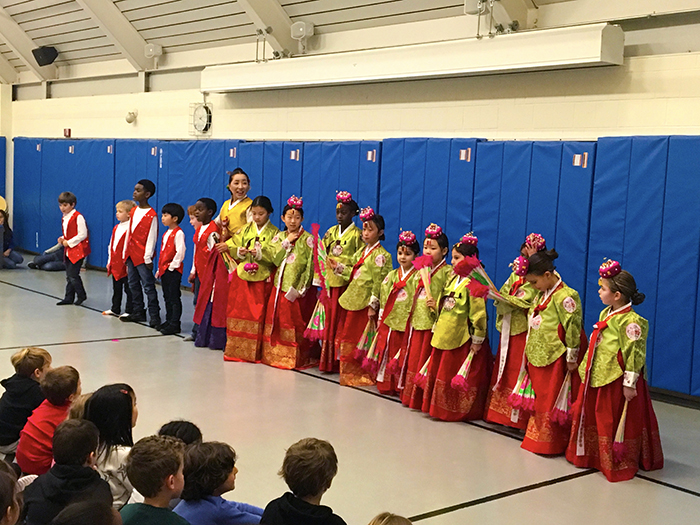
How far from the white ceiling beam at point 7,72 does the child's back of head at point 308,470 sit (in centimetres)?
1462

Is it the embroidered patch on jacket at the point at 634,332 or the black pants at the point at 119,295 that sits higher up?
the embroidered patch on jacket at the point at 634,332

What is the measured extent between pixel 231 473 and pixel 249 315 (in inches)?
167

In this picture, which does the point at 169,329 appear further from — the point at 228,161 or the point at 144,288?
the point at 228,161

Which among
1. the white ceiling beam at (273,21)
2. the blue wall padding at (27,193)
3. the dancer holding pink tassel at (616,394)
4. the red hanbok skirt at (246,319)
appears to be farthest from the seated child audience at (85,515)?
the blue wall padding at (27,193)

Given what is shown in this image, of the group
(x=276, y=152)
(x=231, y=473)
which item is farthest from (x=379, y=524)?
(x=276, y=152)

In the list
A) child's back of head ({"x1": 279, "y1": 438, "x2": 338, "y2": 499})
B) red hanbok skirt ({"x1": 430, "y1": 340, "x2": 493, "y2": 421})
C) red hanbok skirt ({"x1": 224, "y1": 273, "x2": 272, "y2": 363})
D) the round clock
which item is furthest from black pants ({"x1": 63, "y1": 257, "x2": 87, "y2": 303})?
child's back of head ({"x1": 279, "y1": 438, "x2": 338, "y2": 499})

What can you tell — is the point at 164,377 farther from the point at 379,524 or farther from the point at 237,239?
the point at 379,524

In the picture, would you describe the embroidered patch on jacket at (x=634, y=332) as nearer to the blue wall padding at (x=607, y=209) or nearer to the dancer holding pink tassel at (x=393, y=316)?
the dancer holding pink tassel at (x=393, y=316)

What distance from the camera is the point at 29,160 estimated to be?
14.5 meters

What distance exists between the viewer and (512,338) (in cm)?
534

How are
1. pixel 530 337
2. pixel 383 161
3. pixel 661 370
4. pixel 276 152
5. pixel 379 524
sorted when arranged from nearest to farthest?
1. pixel 379 524
2. pixel 530 337
3. pixel 661 370
4. pixel 383 161
5. pixel 276 152

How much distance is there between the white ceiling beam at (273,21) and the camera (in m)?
9.12

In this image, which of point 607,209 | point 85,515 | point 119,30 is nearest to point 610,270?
point 607,209

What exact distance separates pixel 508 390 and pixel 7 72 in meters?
13.2
